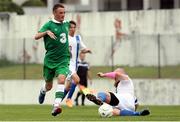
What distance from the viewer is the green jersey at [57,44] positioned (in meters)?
17.9

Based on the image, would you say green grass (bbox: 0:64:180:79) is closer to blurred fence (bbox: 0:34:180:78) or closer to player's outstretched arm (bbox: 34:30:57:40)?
blurred fence (bbox: 0:34:180:78)

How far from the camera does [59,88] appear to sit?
1764cm

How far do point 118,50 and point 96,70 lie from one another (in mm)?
2840

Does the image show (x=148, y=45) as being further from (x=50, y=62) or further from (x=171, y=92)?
(x=50, y=62)

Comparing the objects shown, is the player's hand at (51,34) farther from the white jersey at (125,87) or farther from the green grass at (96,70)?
the green grass at (96,70)

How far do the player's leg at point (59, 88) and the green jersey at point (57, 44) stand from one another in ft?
0.48

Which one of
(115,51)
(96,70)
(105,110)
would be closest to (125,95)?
(105,110)

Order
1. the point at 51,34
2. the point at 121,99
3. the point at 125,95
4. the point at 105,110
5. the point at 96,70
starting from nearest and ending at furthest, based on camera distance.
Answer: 1. the point at 51,34
2. the point at 105,110
3. the point at 121,99
4. the point at 125,95
5. the point at 96,70

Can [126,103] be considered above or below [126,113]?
above

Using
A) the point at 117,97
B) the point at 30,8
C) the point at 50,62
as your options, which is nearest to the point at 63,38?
the point at 50,62

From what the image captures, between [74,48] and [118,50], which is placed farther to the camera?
[118,50]

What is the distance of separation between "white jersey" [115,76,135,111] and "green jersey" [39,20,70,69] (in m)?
1.41

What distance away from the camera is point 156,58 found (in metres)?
36.2

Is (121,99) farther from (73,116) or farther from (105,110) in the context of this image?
(73,116)
